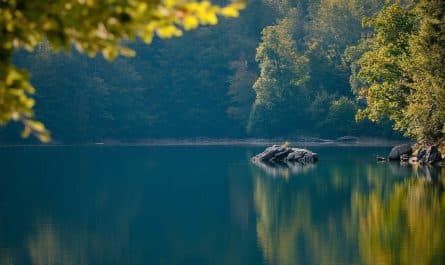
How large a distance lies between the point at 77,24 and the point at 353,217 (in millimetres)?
22059

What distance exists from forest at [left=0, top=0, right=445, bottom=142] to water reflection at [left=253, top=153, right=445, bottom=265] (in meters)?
33.9

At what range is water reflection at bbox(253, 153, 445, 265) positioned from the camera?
804 inches

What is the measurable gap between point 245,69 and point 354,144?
20.3 meters

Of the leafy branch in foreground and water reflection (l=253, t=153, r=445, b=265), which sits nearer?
the leafy branch in foreground

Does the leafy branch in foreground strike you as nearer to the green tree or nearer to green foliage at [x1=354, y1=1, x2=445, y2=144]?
green foliage at [x1=354, y1=1, x2=445, y2=144]

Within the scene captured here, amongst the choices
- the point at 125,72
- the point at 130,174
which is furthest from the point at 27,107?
the point at 125,72

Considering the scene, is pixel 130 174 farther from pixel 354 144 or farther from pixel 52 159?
pixel 354 144

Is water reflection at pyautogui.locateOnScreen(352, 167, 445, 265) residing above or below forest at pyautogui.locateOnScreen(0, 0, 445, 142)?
below

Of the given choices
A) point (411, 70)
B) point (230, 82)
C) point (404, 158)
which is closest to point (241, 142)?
point (230, 82)

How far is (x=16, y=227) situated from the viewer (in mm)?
26656

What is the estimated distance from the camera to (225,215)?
2975 cm

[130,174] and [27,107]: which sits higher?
[27,107]

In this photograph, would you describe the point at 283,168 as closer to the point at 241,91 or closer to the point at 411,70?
the point at 411,70

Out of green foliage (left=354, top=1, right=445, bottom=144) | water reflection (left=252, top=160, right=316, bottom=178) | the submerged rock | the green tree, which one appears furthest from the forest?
green foliage (left=354, top=1, right=445, bottom=144)
